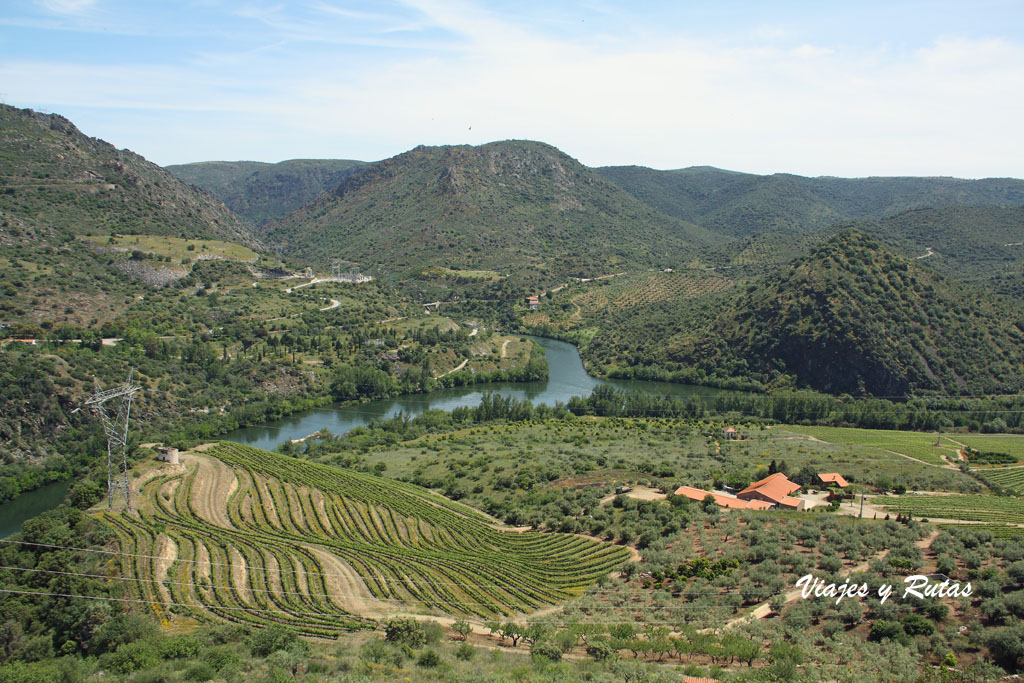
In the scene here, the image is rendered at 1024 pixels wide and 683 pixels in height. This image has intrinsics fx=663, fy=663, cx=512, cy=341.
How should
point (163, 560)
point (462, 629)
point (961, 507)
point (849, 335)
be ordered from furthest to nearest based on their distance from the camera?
point (849, 335) < point (961, 507) < point (163, 560) < point (462, 629)

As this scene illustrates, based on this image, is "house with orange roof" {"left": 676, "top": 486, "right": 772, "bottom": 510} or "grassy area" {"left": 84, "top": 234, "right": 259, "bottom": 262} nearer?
"house with orange roof" {"left": 676, "top": 486, "right": 772, "bottom": 510}

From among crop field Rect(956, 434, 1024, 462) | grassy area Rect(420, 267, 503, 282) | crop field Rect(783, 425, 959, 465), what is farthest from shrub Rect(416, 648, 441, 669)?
grassy area Rect(420, 267, 503, 282)

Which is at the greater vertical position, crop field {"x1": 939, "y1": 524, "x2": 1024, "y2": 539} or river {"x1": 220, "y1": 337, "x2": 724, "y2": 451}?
crop field {"x1": 939, "y1": 524, "x2": 1024, "y2": 539}

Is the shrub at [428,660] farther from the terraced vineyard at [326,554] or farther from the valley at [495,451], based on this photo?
the terraced vineyard at [326,554]

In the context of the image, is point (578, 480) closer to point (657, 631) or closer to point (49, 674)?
point (657, 631)

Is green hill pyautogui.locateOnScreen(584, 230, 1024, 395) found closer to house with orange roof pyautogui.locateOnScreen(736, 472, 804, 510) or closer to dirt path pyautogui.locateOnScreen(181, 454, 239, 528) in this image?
house with orange roof pyautogui.locateOnScreen(736, 472, 804, 510)

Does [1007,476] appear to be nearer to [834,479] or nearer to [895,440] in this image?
[834,479]

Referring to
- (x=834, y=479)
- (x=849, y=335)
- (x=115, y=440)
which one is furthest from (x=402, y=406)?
(x=849, y=335)

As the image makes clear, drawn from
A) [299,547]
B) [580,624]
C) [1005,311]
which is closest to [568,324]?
[1005,311]
